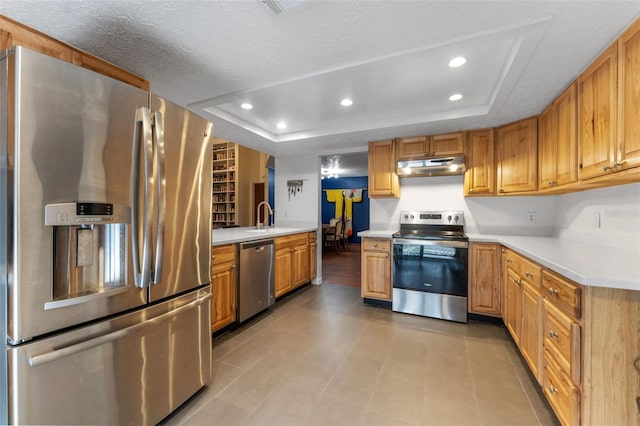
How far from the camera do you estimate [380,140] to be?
3670 millimetres

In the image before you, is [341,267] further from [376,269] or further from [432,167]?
[432,167]

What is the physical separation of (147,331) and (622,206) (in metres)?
3.29

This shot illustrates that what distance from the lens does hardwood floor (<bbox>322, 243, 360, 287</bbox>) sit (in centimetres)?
470

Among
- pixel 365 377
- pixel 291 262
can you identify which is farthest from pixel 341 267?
pixel 365 377

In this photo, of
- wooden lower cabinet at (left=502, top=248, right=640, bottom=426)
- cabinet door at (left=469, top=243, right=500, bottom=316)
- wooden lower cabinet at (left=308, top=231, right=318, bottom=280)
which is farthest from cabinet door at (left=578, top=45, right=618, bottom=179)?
wooden lower cabinet at (left=308, top=231, right=318, bottom=280)

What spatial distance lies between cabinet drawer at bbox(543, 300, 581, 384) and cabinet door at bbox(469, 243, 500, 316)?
4.10 feet

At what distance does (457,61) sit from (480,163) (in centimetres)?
165

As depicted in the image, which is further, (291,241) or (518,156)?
(291,241)

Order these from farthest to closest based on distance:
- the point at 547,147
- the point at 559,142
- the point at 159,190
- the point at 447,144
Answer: the point at 447,144 → the point at 547,147 → the point at 559,142 → the point at 159,190

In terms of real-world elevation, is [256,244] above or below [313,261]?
above

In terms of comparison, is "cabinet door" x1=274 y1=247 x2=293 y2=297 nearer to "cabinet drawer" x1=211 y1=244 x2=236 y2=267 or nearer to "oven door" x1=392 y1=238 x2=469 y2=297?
"cabinet drawer" x1=211 y1=244 x2=236 y2=267

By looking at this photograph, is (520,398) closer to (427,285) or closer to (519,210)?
(427,285)

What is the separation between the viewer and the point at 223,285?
252 cm

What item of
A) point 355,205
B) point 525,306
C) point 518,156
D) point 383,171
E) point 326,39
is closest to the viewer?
point 326,39
